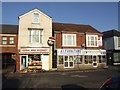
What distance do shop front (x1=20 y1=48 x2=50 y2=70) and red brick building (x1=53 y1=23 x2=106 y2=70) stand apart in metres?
1.78

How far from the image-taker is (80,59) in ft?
107

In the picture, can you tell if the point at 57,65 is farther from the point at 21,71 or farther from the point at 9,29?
the point at 9,29

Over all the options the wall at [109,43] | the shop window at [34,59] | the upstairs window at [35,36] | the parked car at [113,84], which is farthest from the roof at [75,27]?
the parked car at [113,84]

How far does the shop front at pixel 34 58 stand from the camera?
97.5ft

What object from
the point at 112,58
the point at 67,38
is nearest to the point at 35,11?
the point at 67,38

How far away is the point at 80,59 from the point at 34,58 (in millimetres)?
7148

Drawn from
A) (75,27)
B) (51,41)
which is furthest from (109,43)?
(51,41)

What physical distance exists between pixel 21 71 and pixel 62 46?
24.7ft

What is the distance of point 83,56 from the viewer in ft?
107

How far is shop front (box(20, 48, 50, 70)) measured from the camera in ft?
97.5

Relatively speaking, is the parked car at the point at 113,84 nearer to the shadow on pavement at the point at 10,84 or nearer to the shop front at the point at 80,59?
the shadow on pavement at the point at 10,84

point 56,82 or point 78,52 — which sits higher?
point 78,52

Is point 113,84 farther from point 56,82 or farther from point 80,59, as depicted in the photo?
point 80,59

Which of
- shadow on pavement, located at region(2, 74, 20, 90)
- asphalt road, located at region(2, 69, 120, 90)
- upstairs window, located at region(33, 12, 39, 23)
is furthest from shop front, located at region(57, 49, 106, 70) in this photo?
shadow on pavement, located at region(2, 74, 20, 90)
